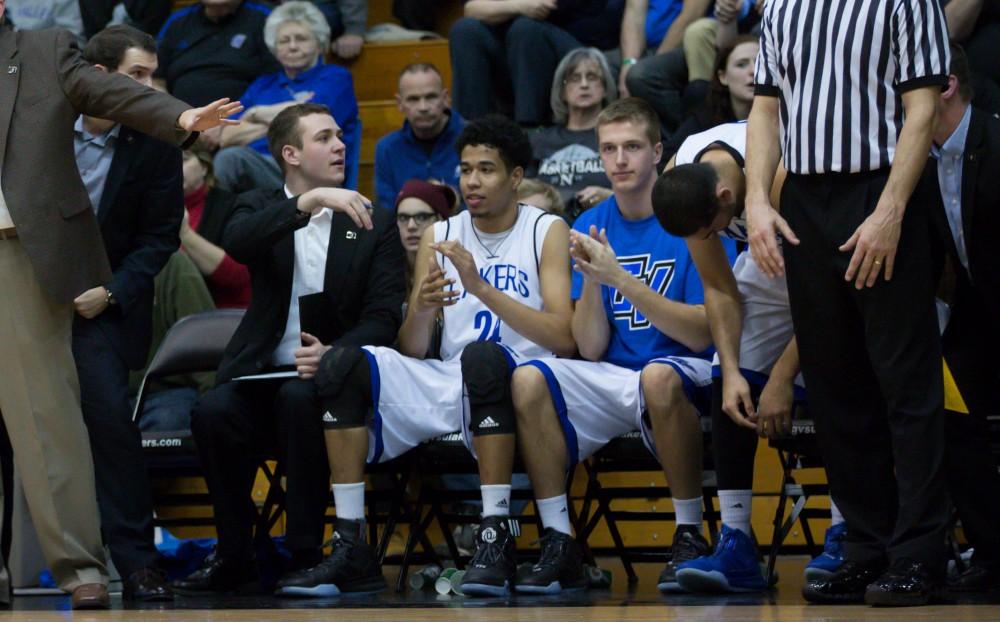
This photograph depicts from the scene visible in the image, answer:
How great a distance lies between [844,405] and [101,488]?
2335 mm

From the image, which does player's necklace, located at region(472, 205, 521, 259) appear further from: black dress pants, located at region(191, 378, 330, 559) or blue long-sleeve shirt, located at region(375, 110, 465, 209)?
blue long-sleeve shirt, located at region(375, 110, 465, 209)

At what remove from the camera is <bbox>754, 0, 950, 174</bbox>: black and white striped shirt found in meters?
3.67

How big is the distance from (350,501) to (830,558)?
1.48m

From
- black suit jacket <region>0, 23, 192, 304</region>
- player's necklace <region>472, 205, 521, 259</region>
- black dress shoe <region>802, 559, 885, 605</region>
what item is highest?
black suit jacket <region>0, 23, 192, 304</region>

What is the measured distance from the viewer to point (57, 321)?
14.1 ft

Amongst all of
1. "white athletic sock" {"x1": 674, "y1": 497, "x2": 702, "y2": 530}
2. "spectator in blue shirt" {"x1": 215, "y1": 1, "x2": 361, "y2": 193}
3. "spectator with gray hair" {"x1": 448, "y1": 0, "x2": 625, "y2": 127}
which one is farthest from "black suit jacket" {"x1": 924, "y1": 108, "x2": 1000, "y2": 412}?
"spectator in blue shirt" {"x1": 215, "y1": 1, "x2": 361, "y2": 193}

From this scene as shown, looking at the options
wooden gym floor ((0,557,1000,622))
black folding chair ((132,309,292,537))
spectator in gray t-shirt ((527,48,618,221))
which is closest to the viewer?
wooden gym floor ((0,557,1000,622))

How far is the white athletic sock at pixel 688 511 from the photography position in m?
4.46

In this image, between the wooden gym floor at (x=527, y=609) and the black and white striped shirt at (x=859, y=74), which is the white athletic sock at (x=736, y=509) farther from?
the black and white striped shirt at (x=859, y=74)

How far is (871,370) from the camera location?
381 centimetres

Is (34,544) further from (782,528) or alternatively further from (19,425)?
(782,528)

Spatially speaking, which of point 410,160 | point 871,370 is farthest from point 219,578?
point 410,160

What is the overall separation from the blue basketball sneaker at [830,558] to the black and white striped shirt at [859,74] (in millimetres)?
1082

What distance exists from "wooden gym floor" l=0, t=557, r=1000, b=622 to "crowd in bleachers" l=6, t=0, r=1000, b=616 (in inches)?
6.7
